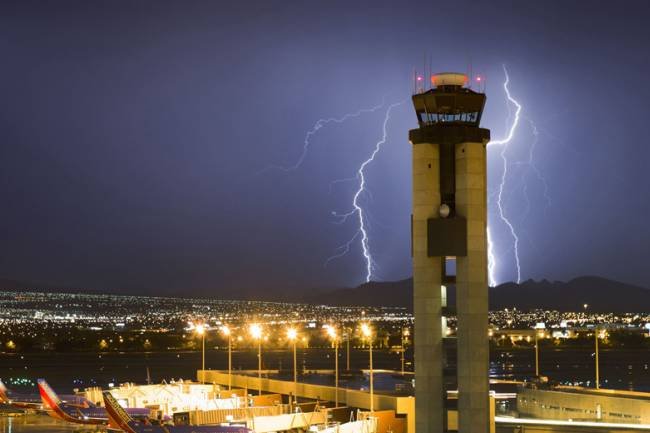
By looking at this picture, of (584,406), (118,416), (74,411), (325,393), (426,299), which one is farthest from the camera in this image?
(74,411)

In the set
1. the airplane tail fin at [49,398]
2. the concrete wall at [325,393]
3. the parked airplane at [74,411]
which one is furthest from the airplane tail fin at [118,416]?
the airplane tail fin at [49,398]

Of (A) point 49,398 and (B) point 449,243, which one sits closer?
(B) point 449,243

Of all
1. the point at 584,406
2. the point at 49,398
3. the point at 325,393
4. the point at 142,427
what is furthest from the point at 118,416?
the point at 584,406

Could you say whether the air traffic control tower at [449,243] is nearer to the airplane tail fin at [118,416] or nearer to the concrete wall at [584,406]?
the concrete wall at [584,406]

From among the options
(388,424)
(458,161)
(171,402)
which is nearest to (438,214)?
(458,161)

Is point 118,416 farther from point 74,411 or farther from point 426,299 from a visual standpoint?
point 426,299
